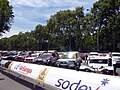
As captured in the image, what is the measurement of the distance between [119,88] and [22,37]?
163m

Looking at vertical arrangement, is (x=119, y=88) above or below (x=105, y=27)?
below

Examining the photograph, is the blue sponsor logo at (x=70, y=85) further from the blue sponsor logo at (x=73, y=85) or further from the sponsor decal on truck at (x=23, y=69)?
the sponsor decal on truck at (x=23, y=69)

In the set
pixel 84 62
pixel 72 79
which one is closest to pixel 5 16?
pixel 84 62

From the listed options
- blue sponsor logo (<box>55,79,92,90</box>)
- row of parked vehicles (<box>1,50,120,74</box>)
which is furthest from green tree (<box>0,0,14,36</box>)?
blue sponsor logo (<box>55,79,92,90</box>)

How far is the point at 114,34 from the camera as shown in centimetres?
6419

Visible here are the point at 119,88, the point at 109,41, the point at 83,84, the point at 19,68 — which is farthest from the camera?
the point at 109,41

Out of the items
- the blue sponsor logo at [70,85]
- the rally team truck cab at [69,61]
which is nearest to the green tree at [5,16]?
the rally team truck cab at [69,61]

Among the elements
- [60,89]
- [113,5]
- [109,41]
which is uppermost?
[113,5]

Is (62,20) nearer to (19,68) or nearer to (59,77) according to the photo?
(19,68)

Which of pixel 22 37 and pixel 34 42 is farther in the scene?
pixel 22 37

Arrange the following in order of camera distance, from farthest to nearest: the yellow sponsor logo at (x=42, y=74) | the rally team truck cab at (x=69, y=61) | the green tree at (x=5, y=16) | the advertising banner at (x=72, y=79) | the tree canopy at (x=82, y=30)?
the tree canopy at (x=82, y=30) < the green tree at (x=5, y=16) < the rally team truck cab at (x=69, y=61) < the yellow sponsor logo at (x=42, y=74) < the advertising banner at (x=72, y=79)

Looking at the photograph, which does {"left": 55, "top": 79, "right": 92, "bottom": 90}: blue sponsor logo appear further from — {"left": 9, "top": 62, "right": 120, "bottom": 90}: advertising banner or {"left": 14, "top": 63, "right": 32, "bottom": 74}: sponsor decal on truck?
{"left": 14, "top": 63, "right": 32, "bottom": 74}: sponsor decal on truck

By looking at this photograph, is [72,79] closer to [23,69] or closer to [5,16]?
[23,69]

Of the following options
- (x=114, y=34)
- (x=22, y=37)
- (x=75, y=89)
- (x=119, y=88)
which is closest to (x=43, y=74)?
(x=75, y=89)
